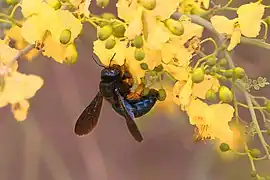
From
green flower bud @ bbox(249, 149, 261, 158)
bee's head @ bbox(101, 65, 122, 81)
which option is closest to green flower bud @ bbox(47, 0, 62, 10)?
bee's head @ bbox(101, 65, 122, 81)

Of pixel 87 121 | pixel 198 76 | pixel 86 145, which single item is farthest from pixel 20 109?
pixel 86 145

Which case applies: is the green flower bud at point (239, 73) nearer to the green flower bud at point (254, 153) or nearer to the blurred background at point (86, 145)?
the green flower bud at point (254, 153)

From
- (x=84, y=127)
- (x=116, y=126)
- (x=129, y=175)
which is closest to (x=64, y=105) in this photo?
(x=116, y=126)

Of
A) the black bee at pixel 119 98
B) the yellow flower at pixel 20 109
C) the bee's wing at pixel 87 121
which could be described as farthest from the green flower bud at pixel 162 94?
the yellow flower at pixel 20 109

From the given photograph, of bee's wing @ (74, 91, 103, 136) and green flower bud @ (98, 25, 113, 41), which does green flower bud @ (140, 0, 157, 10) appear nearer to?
green flower bud @ (98, 25, 113, 41)

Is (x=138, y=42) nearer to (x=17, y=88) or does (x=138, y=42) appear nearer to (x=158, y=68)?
(x=158, y=68)

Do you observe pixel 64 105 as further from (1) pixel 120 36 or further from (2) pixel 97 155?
(1) pixel 120 36
